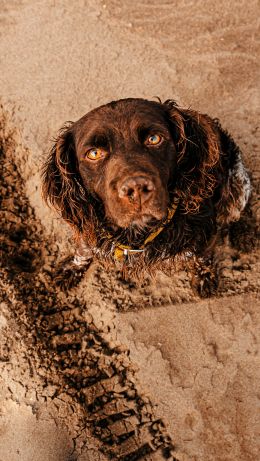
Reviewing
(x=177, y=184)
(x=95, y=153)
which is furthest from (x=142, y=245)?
(x=95, y=153)

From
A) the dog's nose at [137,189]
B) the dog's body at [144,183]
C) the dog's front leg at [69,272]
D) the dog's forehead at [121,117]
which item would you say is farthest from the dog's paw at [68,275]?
the dog's nose at [137,189]

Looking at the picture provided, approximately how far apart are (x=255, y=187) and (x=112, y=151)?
1.95 m

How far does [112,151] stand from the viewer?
113 inches

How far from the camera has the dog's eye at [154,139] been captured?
292cm

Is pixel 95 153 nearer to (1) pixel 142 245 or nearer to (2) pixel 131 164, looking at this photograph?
(2) pixel 131 164

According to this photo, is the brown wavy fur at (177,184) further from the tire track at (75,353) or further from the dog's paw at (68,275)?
the tire track at (75,353)

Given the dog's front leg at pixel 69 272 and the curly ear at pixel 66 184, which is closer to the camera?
the curly ear at pixel 66 184

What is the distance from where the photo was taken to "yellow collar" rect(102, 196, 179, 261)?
3.25 m

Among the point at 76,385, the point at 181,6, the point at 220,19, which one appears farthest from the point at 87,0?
the point at 76,385

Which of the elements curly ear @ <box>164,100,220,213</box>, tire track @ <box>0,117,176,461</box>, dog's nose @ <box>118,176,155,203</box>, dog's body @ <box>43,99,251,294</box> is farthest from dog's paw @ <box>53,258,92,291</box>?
dog's nose @ <box>118,176,155,203</box>

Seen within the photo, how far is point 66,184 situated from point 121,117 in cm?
63

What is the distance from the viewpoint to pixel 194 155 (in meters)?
3.23

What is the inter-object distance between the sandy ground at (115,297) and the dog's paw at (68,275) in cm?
8

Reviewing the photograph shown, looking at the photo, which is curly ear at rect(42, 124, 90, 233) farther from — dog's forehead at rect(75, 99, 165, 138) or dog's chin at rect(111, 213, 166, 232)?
dog's chin at rect(111, 213, 166, 232)
